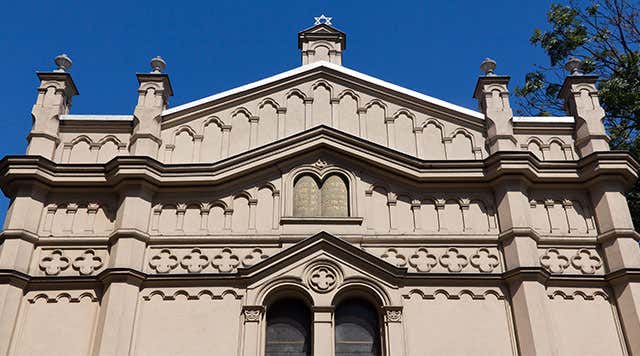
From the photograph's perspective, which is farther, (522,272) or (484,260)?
(484,260)

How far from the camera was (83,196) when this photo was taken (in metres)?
14.9

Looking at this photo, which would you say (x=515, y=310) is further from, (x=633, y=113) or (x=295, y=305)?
(x=633, y=113)

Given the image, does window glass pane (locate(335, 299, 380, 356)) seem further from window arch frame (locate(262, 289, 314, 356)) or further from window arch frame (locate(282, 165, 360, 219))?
window arch frame (locate(282, 165, 360, 219))

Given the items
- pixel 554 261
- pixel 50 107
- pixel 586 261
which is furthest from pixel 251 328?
pixel 50 107

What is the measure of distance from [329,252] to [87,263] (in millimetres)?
5132

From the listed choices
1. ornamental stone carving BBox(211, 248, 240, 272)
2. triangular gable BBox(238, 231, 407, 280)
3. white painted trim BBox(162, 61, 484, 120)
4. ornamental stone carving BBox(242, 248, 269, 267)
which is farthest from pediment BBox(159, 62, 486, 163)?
triangular gable BBox(238, 231, 407, 280)

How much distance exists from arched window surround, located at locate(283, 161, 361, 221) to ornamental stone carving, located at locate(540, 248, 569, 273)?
4168mm

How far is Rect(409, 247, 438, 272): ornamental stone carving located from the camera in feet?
45.6

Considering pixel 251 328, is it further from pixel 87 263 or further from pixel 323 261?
pixel 87 263

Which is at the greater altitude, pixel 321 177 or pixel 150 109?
pixel 150 109

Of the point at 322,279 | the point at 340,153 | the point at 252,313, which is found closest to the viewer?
the point at 252,313

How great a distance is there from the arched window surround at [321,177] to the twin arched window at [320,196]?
5 cm

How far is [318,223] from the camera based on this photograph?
14.4 metres

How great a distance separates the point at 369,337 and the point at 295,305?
5.48ft
